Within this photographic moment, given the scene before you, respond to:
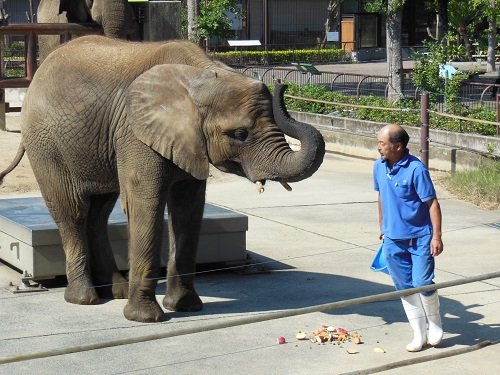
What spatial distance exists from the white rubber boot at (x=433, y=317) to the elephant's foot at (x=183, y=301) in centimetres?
207

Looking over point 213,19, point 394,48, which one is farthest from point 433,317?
point 213,19

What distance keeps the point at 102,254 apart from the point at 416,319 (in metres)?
3.14

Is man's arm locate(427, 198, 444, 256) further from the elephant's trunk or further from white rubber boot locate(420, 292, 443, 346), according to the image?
the elephant's trunk

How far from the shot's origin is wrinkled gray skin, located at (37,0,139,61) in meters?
12.7

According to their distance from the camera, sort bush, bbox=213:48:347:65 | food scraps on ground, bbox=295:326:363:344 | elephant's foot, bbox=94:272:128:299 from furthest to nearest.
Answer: bush, bbox=213:48:347:65, elephant's foot, bbox=94:272:128:299, food scraps on ground, bbox=295:326:363:344

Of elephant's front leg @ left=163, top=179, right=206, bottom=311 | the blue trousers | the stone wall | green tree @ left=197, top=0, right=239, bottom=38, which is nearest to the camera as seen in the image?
the blue trousers

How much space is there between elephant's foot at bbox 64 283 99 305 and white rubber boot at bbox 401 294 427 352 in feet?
9.29

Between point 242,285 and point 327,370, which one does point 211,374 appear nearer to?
point 327,370

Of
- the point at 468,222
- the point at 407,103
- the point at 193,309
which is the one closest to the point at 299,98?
the point at 407,103

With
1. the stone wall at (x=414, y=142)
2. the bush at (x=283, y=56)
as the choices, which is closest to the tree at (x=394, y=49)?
the stone wall at (x=414, y=142)

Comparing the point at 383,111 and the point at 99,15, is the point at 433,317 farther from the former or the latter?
the point at 383,111

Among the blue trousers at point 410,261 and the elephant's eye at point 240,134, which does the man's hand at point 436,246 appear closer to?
the blue trousers at point 410,261

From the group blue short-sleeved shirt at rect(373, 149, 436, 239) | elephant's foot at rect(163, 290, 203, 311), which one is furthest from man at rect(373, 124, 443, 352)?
elephant's foot at rect(163, 290, 203, 311)

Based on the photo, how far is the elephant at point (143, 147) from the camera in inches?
328
